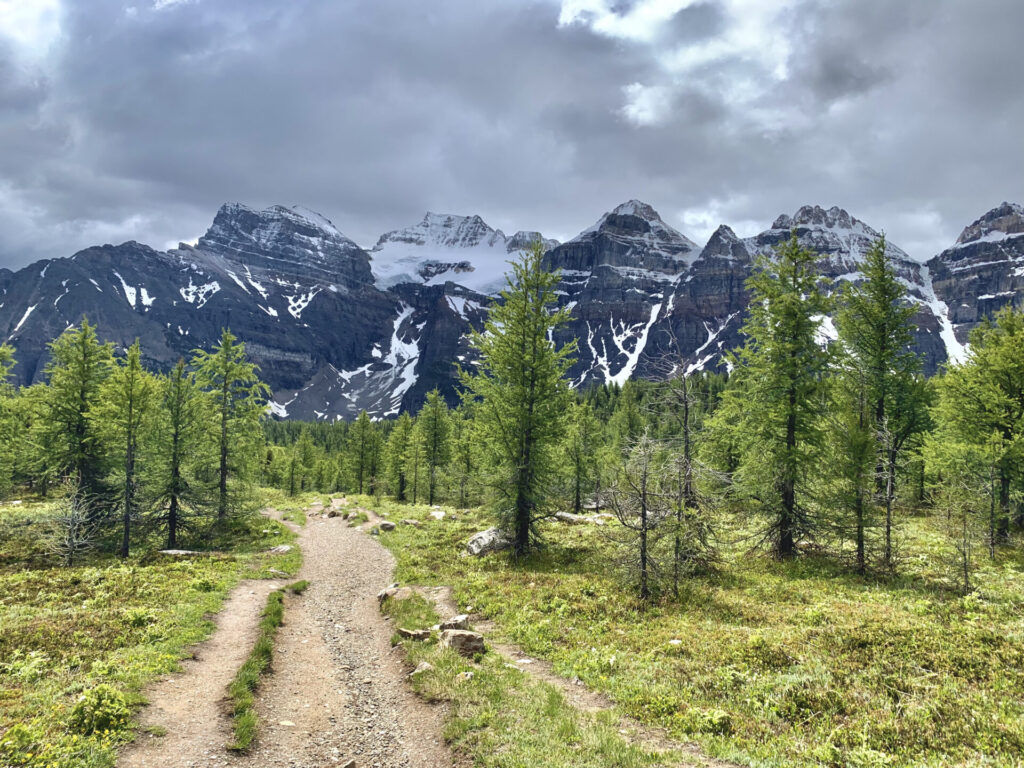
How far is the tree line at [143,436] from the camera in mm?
25156

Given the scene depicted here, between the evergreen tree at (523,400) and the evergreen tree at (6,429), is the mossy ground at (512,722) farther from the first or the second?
the evergreen tree at (6,429)

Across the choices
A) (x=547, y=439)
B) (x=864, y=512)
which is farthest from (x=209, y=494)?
(x=864, y=512)

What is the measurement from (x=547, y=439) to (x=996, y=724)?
16.3 m

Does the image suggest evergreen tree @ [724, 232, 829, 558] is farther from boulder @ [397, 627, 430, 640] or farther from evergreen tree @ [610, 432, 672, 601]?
boulder @ [397, 627, 430, 640]

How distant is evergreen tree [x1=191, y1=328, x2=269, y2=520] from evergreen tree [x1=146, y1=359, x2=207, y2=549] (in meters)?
1.33

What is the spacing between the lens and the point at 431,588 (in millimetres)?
18609

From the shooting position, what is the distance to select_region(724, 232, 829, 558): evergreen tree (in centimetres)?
1959

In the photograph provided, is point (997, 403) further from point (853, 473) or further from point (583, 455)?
point (583, 455)

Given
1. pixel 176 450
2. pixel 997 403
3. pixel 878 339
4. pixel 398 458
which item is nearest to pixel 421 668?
pixel 176 450

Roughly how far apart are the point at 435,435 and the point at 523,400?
111 feet

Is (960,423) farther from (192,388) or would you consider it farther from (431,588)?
(192,388)

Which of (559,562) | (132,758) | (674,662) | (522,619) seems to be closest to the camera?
(132,758)

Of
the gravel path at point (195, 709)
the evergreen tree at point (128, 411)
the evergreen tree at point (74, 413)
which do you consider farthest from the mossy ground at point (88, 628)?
the evergreen tree at point (74, 413)

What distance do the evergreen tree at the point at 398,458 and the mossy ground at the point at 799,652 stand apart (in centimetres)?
4002
